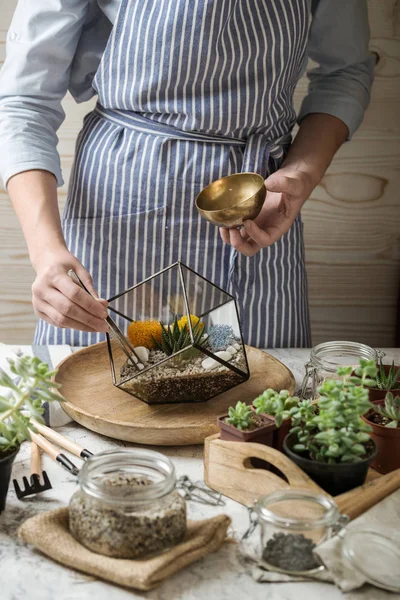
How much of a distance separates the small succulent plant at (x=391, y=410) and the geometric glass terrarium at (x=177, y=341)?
0.27 metres

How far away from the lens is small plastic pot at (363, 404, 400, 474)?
0.96 m

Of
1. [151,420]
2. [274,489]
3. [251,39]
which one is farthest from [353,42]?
[274,489]

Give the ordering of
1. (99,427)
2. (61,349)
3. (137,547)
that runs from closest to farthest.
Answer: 1. (137,547)
2. (99,427)
3. (61,349)

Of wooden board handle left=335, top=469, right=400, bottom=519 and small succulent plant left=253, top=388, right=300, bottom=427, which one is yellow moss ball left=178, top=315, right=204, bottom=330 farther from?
wooden board handle left=335, top=469, right=400, bottom=519

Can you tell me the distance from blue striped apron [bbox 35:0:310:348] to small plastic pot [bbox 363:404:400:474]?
68cm

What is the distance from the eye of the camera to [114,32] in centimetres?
151

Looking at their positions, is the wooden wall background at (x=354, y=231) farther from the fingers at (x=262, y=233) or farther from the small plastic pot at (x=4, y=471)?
the small plastic pot at (x=4, y=471)

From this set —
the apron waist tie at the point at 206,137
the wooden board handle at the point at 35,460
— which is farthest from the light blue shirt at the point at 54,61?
the wooden board handle at the point at 35,460

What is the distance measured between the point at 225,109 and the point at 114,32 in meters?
0.26

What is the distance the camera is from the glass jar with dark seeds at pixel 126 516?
0.79 meters

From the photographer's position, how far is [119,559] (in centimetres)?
79

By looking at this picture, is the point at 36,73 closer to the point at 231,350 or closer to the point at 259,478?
the point at 231,350

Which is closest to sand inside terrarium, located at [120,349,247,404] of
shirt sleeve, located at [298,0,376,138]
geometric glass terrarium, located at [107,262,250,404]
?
geometric glass terrarium, located at [107,262,250,404]

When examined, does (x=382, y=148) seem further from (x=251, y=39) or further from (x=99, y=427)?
(x=99, y=427)
